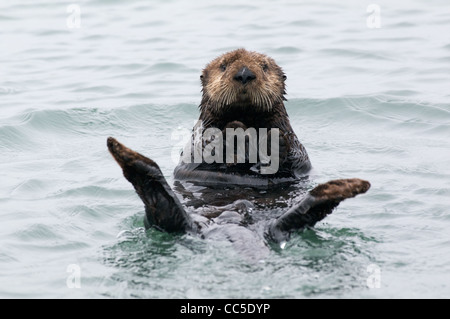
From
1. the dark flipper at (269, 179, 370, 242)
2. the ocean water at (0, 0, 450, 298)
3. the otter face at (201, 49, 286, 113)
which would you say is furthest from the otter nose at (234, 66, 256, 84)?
the dark flipper at (269, 179, 370, 242)

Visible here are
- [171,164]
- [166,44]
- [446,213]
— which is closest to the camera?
[446,213]

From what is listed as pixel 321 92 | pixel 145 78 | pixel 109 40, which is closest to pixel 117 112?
pixel 145 78

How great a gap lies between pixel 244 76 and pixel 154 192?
1357 millimetres

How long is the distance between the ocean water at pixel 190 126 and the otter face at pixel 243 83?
74 cm

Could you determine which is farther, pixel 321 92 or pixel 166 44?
pixel 166 44

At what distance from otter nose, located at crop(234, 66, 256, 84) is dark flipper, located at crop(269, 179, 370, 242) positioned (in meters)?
1.27

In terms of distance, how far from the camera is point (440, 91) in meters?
9.18

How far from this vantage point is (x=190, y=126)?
841 cm

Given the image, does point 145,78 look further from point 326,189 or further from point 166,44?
point 326,189

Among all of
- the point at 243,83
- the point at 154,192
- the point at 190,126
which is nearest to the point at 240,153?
the point at 243,83

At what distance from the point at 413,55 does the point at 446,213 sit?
18.2ft

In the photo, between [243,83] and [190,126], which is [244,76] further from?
[190,126]

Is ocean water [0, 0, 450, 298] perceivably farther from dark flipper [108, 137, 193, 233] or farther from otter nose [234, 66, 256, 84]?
otter nose [234, 66, 256, 84]

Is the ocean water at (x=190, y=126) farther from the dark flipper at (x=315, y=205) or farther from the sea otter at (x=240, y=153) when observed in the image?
the sea otter at (x=240, y=153)
